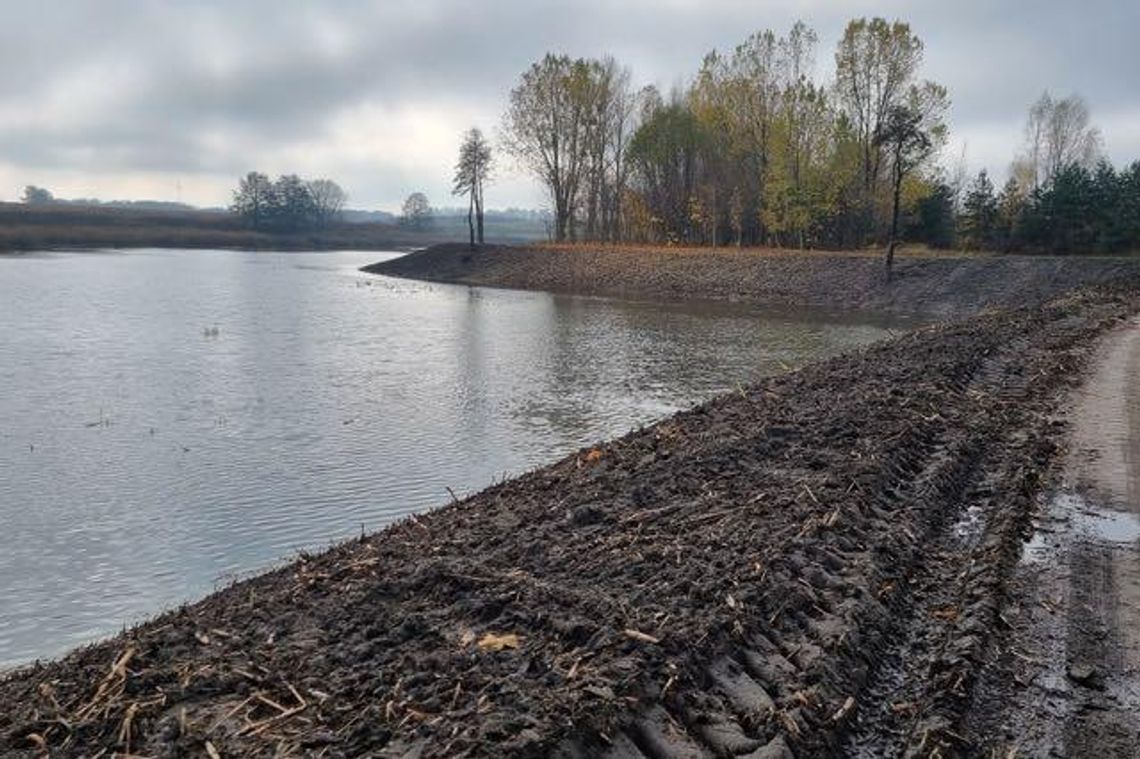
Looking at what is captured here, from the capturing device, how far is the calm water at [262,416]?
8727 millimetres

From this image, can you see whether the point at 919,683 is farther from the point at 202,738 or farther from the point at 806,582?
the point at 202,738

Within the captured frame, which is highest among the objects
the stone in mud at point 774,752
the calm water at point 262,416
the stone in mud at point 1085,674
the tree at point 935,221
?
the tree at point 935,221

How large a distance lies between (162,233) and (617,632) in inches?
4528

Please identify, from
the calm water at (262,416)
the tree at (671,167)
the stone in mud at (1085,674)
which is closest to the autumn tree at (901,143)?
the calm water at (262,416)

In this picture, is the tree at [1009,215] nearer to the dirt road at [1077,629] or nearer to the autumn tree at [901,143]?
the autumn tree at [901,143]

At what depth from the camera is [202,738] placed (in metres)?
4.13

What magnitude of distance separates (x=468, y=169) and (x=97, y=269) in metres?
26.9

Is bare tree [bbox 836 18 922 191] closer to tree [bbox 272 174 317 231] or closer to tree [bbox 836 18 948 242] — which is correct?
tree [bbox 836 18 948 242]

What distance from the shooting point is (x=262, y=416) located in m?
15.1

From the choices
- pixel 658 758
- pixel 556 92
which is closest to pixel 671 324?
pixel 658 758

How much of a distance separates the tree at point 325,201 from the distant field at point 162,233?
2616mm

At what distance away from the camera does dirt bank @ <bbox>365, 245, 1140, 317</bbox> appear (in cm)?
3712

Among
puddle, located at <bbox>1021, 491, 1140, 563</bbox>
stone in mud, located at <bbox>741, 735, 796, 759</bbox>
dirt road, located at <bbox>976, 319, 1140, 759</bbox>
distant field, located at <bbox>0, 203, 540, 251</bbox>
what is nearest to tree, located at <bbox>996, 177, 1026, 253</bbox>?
dirt road, located at <bbox>976, 319, 1140, 759</bbox>

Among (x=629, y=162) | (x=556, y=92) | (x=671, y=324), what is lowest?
(x=671, y=324)
